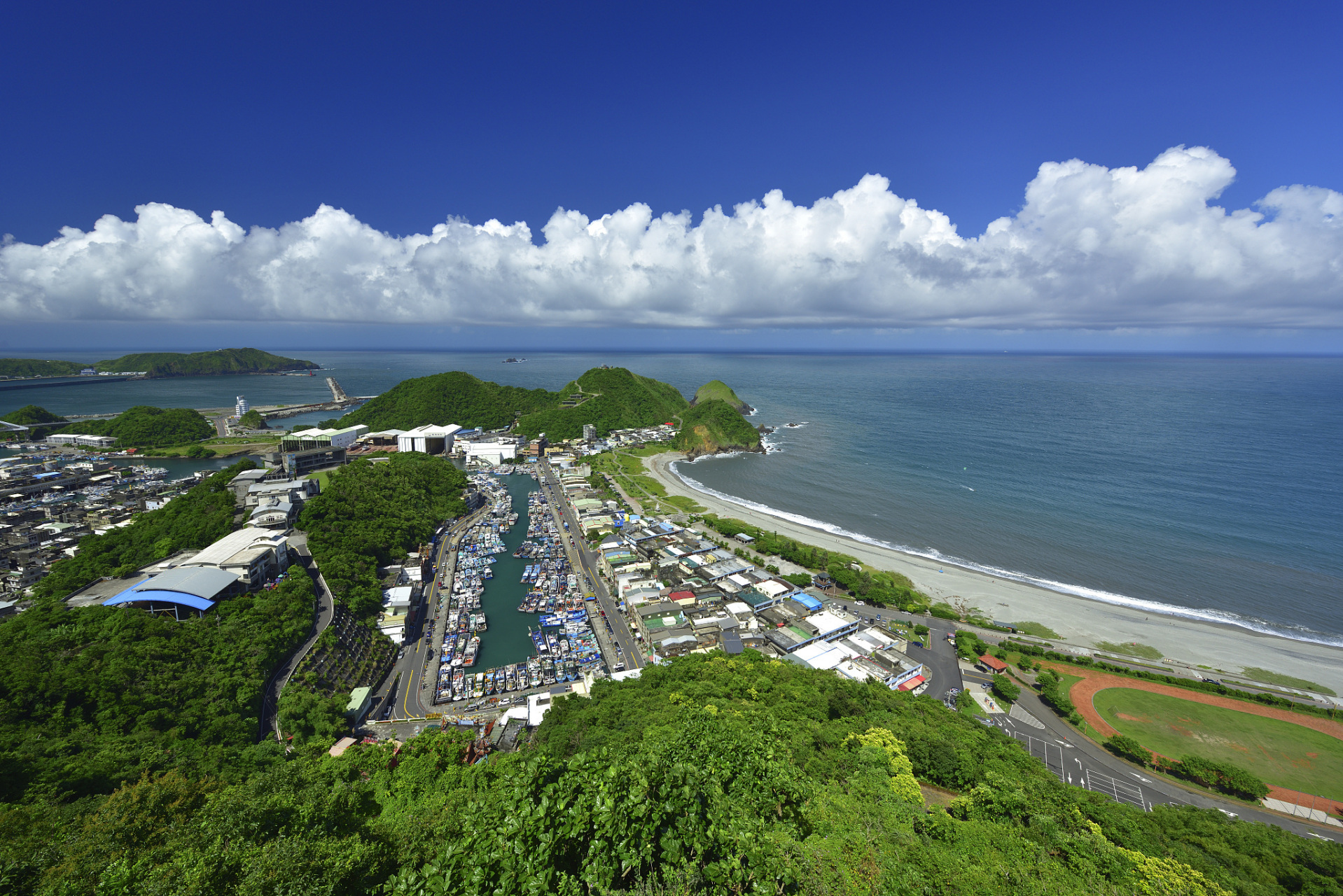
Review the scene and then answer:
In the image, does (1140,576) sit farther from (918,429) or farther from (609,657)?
(918,429)

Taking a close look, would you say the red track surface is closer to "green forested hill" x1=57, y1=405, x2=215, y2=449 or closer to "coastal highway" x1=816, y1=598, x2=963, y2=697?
"coastal highway" x1=816, y1=598, x2=963, y2=697

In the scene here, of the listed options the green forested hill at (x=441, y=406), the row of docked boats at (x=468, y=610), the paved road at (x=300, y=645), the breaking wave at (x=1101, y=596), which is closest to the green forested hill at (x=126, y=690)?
the paved road at (x=300, y=645)

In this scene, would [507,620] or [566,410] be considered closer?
[507,620]

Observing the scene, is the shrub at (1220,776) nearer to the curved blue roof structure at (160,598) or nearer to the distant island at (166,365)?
the curved blue roof structure at (160,598)

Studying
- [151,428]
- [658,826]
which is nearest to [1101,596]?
→ [658,826]

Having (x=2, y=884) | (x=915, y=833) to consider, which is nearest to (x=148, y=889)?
(x=2, y=884)

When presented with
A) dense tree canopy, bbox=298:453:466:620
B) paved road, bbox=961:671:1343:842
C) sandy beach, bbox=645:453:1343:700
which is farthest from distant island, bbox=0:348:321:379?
paved road, bbox=961:671:1343:842

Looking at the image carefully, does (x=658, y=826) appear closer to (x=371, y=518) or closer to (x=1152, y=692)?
(x=1152, y=692)
